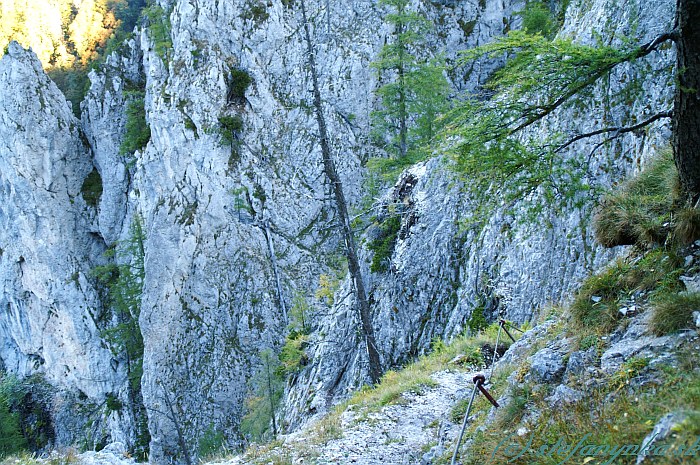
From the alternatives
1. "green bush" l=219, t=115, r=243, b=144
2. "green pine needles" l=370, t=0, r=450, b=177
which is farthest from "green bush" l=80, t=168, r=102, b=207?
"green pine needles" l=370, t=0, r=450, b=177

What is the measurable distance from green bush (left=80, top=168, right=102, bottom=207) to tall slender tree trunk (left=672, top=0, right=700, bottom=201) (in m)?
47.2

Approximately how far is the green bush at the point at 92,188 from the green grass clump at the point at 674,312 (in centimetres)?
4737

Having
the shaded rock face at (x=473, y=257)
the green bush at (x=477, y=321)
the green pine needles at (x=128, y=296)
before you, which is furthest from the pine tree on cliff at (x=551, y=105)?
the green pine needles at (x=128, y=296)

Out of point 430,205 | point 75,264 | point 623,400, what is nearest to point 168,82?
point 75,264

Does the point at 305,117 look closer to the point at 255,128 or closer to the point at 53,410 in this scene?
the point at 255,128

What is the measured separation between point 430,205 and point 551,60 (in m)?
9.32

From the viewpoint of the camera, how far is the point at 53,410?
4125 cm

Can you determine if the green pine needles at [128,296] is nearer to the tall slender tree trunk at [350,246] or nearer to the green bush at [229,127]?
the green bush at [229,127]

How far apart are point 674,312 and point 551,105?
8.52 ft

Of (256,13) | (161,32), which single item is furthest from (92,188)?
(256,13)

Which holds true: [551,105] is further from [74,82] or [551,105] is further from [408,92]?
[74,82]

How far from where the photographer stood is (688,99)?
4527 millimetres

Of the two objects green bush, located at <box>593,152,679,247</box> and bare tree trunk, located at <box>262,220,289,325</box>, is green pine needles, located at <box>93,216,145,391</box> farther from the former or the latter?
green bush, located at <box>593,152,679,247</box>

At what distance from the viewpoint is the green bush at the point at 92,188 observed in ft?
142
